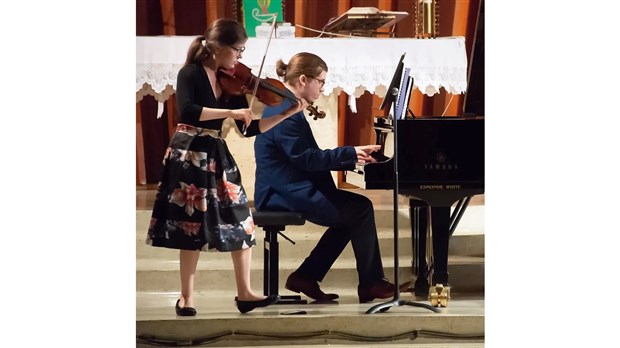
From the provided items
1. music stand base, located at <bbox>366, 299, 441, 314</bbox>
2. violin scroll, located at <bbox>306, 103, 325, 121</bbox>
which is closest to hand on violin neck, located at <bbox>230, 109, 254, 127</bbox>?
violin scroll, located at <bbox>306, 103, 325, 121</bbox>

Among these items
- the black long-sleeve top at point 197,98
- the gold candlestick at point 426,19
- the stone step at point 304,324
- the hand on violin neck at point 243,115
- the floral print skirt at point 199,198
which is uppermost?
the gold candlestick at point 426,19

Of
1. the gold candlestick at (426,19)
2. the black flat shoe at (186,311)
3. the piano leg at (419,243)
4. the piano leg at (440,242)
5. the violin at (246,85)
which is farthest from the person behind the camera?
the gold candlestick at (426,19)

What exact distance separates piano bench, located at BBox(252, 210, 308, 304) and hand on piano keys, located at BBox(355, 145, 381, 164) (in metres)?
0.40

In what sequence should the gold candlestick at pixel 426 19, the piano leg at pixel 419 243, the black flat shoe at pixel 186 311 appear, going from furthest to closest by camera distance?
the gold candlestick at pixel 426 19 → the piano leg at pixel 419 243 → the black flat shoe at pixel 186 311

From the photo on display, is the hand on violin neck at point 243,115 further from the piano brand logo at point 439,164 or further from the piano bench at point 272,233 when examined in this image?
the piano brand logo at point 439,164

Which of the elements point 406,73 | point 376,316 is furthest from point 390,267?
point 406,73

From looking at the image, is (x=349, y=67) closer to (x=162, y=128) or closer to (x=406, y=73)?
(x=406, y=73)

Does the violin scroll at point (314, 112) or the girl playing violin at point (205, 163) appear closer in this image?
the girl playing violin at point (205, 163)

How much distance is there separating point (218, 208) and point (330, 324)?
766 mm

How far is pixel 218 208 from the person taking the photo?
504cm

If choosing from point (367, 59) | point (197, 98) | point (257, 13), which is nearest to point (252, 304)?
point (197, 98)

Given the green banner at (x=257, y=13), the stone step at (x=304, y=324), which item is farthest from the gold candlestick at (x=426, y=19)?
the stone step at (x=304, y=324)

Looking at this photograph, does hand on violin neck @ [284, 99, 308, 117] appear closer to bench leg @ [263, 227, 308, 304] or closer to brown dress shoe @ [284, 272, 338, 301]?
bench leg @ [263, 227, 308, 304]

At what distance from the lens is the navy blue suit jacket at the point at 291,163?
5117 mm
